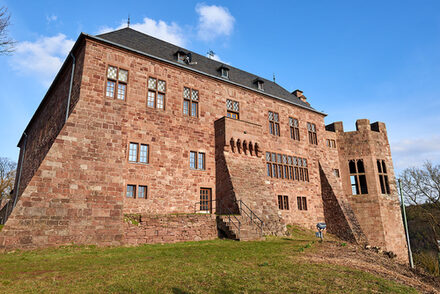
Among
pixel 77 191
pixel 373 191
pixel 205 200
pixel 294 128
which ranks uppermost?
pixel 294 128

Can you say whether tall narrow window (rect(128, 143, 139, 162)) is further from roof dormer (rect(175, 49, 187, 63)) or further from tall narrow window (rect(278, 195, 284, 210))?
tall narrow window (rect(278, 195, 284, 210))

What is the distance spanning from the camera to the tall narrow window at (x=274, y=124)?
24.7m

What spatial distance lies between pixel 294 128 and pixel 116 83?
1621 cm

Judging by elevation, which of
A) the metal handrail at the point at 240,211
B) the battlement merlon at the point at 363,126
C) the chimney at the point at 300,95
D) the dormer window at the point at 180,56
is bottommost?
the metal handrail at the point at 240,211

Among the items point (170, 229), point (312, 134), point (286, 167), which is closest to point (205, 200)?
point (170, 229)

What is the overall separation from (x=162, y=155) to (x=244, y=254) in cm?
906

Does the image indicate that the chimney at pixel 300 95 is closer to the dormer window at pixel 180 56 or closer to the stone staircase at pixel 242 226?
the dormer window at pixel 180 56

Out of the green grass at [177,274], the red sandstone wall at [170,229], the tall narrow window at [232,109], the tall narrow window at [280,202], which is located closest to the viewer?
the green grass at [177,274]

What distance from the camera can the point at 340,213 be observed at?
81.6 feet

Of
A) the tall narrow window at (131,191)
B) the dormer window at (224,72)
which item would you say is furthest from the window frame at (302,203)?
the tall narrow window at (131,191)

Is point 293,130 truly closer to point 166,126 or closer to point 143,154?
point 166,126

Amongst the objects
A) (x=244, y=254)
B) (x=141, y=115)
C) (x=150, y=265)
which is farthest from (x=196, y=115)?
(x=150, y=265)

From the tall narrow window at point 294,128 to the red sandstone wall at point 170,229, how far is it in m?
13.3

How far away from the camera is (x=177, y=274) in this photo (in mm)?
7656
